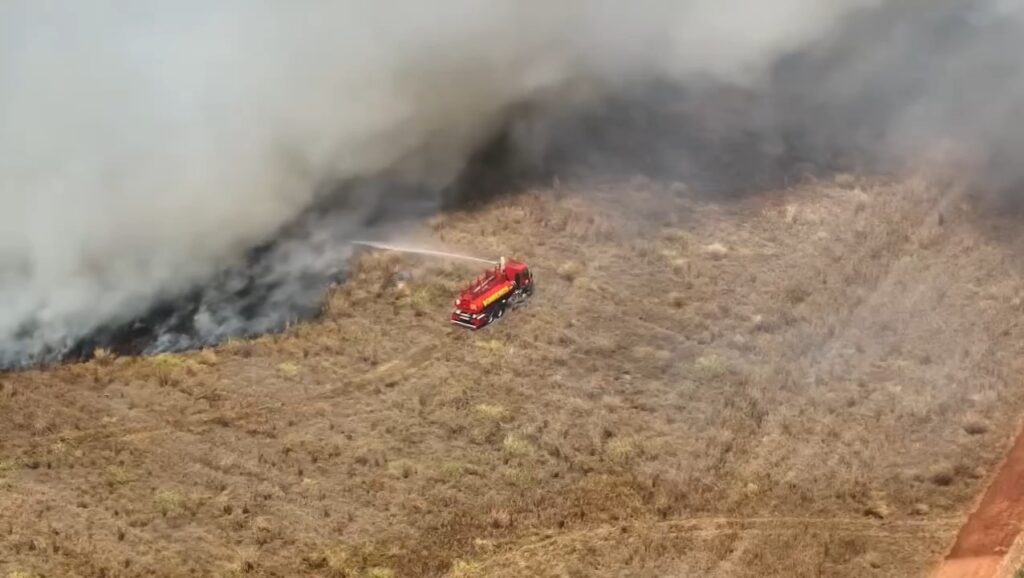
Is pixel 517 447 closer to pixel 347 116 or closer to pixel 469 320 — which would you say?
pixel 469 320

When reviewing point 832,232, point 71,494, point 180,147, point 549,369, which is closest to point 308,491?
point 71,494

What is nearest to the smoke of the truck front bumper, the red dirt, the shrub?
the truck front bumper

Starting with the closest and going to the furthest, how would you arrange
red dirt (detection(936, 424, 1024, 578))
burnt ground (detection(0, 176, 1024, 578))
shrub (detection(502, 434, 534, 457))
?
red dirt (detection(936, 424, 1024, 578)), burnt ground (detection(0, 176, 1024, 578)), shrub (detection(502, 434, 534, 457))

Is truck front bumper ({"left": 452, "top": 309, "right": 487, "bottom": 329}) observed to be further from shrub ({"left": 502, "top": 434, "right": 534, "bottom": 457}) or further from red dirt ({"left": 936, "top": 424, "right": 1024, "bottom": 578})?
red dirt ({"left": 936, "top": 424, "right": 1024, "bottom": 578})

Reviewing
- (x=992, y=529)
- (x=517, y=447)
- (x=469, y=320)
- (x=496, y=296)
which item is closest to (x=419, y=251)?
(x=496, y=296)

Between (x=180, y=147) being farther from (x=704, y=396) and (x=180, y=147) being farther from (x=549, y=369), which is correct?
(x=704, y=396)

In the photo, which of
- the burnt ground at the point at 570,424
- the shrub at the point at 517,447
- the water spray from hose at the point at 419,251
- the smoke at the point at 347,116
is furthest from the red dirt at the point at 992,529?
the smoke at the point at 347,116

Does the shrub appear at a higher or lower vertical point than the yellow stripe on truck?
lower
